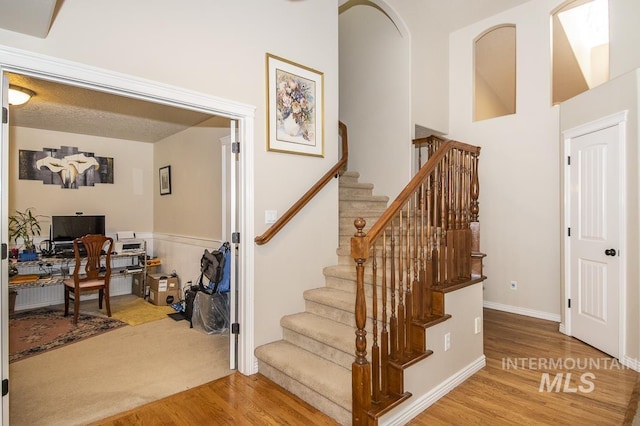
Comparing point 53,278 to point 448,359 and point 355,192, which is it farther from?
point 448,359

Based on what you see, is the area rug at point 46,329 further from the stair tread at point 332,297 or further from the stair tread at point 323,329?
the stair tread at point 332,297

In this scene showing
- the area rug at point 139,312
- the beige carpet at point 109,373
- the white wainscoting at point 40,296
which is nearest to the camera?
the beige carpet at point 109,373

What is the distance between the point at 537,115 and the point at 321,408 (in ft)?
14.4

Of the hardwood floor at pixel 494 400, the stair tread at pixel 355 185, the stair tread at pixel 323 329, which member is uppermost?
the stair tread at pixel 355 185

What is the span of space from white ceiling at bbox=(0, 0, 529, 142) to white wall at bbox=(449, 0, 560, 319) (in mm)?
328

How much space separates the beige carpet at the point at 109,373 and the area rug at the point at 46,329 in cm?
22

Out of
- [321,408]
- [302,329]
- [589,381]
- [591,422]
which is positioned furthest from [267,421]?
[589,381]

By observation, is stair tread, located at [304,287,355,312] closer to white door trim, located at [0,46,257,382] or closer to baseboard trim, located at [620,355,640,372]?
white door trim, located at [0,46,257,382]

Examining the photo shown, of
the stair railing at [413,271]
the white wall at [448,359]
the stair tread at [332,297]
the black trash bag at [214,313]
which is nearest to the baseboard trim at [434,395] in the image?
the white wall at [448,359]

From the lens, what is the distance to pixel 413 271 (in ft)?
8.18

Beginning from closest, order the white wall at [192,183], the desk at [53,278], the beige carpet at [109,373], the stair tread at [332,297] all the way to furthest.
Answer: the beige carpet at [109,373]
the stair tread at [332,297]
the desk at [53,278]
the white wall at [192,183]

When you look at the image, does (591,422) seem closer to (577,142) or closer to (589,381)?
(589,381)

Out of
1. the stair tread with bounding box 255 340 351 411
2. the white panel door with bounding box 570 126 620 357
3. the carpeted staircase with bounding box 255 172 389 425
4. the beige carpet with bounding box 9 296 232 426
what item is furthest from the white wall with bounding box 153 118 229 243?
the white panel door with bounding box 570 126 620 357

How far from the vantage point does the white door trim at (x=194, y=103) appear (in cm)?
190
